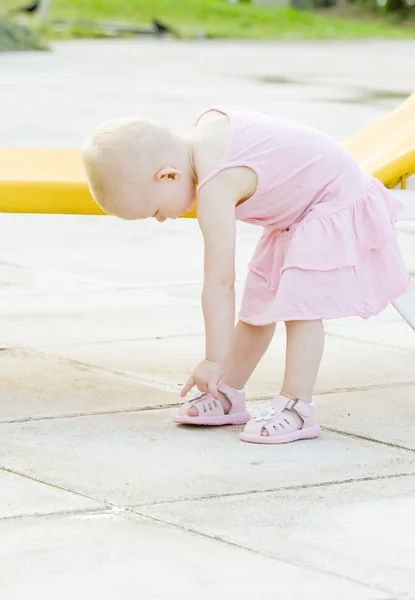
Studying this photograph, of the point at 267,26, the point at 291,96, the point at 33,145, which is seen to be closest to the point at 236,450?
the point at 33,145

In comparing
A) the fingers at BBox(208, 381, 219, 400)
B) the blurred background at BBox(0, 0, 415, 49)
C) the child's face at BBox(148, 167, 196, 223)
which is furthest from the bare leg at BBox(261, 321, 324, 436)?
the blurred background at BBox(0, 0, 415, 49)

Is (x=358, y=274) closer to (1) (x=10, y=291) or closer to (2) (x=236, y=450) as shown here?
(2) (x=236, y=450)

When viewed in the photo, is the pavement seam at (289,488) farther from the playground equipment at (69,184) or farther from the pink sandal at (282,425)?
the playground equipment at (69,184)

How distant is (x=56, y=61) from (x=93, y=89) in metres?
3.71

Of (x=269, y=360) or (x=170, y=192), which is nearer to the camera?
(x=170, y=192)

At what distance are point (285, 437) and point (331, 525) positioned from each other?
1.79ft

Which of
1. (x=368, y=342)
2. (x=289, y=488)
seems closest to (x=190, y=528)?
(x=289, y=488)

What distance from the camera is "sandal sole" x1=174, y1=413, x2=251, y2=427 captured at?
286 cm

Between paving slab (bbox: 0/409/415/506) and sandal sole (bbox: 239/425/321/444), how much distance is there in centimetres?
2

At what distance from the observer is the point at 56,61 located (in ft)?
51.2

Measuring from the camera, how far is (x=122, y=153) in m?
2.67

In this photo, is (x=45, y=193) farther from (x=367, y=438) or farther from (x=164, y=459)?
(x=367, y=438)

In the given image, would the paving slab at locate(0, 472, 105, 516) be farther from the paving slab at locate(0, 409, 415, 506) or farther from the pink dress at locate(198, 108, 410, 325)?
the pink dress at locate(198, 108, 410, 325)

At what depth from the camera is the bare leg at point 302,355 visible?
9.23ft
